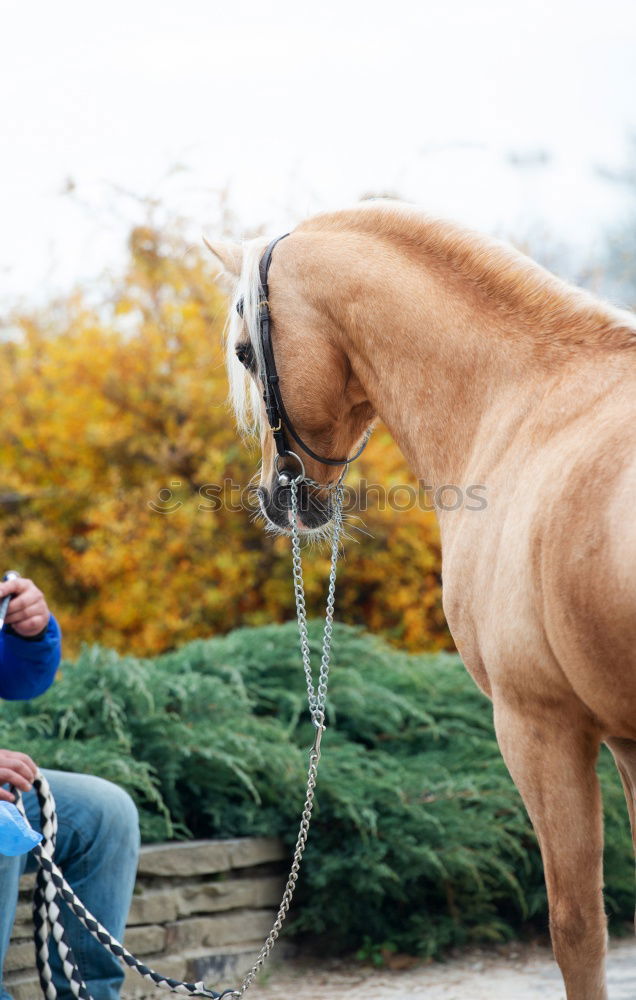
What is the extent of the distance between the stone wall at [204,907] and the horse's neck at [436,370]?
75.5 inches

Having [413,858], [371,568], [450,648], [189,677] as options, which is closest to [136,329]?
[371,568]

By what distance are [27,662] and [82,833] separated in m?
0.48

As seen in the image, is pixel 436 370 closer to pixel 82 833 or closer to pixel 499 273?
pixel 499 273

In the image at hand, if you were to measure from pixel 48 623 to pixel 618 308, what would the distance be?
1.67 m

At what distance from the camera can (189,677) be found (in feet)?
12.8

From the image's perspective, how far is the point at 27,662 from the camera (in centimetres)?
267

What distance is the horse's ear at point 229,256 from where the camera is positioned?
269 cm

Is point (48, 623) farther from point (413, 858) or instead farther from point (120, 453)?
point (120, 453)

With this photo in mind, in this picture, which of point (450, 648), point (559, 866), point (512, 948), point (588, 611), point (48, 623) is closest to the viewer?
point (588, 611)

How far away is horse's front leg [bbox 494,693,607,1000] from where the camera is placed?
1885 mm

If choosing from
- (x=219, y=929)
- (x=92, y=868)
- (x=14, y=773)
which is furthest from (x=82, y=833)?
(x=219, y=929)

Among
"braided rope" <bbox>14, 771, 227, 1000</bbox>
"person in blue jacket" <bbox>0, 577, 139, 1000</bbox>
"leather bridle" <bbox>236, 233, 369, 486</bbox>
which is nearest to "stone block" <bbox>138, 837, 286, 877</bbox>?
"person in blue jacket" <bbox>0, 577, 139, 1000</bbox>

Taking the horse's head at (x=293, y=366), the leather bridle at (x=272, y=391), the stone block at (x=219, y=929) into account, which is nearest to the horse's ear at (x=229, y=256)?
the horse's head at (x=293, y=366)

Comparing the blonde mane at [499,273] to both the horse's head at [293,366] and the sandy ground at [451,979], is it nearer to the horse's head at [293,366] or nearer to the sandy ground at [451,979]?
the horse's head at [293,366]
